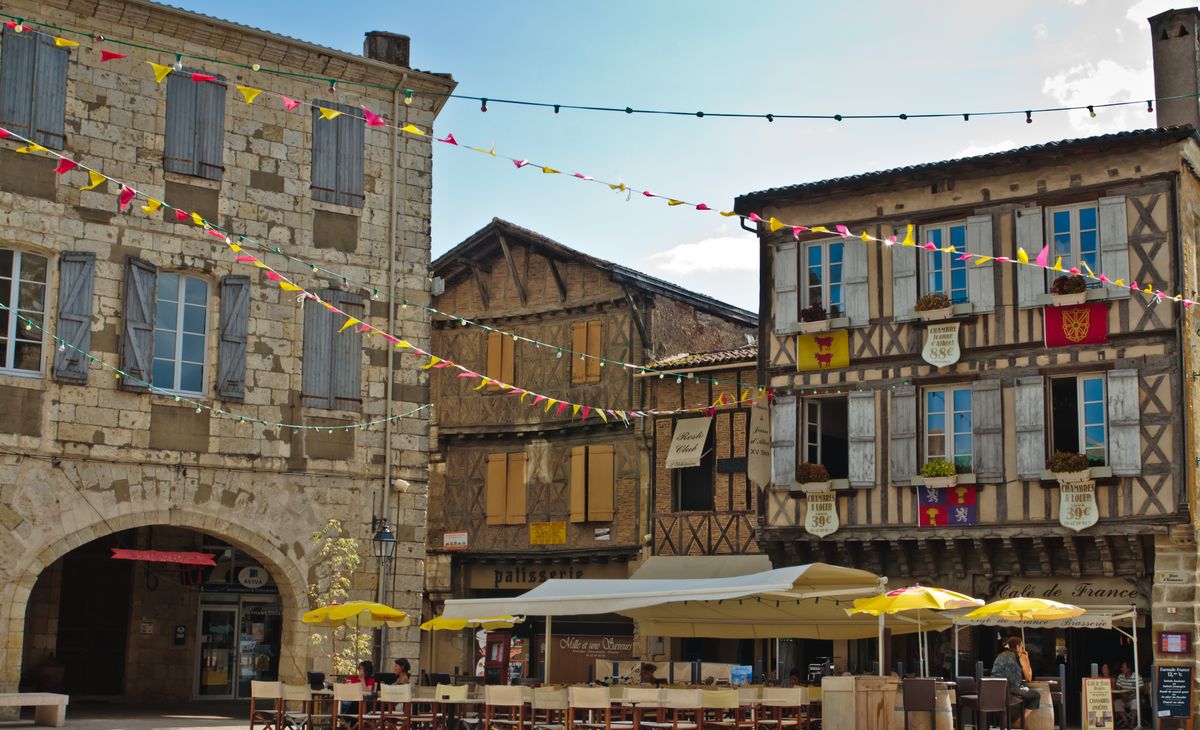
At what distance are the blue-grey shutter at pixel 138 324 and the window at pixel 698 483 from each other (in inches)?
430

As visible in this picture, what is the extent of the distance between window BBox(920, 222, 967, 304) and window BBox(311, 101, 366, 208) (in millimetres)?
7781

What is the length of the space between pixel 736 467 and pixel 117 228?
11.6 m

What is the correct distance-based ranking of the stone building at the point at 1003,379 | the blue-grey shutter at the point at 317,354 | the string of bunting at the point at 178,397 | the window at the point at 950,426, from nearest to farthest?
the string of bunting at the point at 178,397, the blue-grey shutter at the point at 317,354, the stone building at the point at 1003,379, the window at the point at 950,426

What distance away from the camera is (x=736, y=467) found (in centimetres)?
2512

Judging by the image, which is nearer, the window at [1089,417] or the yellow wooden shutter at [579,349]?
the window at [1089,417]

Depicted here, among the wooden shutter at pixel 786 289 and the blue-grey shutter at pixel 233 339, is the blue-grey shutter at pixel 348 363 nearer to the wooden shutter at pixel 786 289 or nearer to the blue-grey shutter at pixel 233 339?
the blue-grey shutter at pixel 233 339

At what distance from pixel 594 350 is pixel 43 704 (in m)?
13.8

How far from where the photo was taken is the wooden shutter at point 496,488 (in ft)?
93.3

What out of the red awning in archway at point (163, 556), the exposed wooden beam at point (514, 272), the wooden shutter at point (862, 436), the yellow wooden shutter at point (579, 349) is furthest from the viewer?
the exposed wooden beam at point (514, 272)

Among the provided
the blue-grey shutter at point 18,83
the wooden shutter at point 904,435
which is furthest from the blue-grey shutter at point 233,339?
the wooden shutter at point 904,435

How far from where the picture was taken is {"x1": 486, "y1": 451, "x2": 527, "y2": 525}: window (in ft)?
92.6

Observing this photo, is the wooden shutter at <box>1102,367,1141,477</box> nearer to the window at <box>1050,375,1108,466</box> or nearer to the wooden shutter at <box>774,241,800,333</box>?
the window at <box>1050,375,1108,466</box>

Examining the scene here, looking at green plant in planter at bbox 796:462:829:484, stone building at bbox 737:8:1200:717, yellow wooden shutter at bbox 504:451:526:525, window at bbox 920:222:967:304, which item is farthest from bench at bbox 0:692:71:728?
yellow wooden shutter at bbox 504:451:526:525

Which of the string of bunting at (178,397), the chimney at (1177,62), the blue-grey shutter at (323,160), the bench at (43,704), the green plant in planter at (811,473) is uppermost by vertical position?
the chimney at (1177,62)
